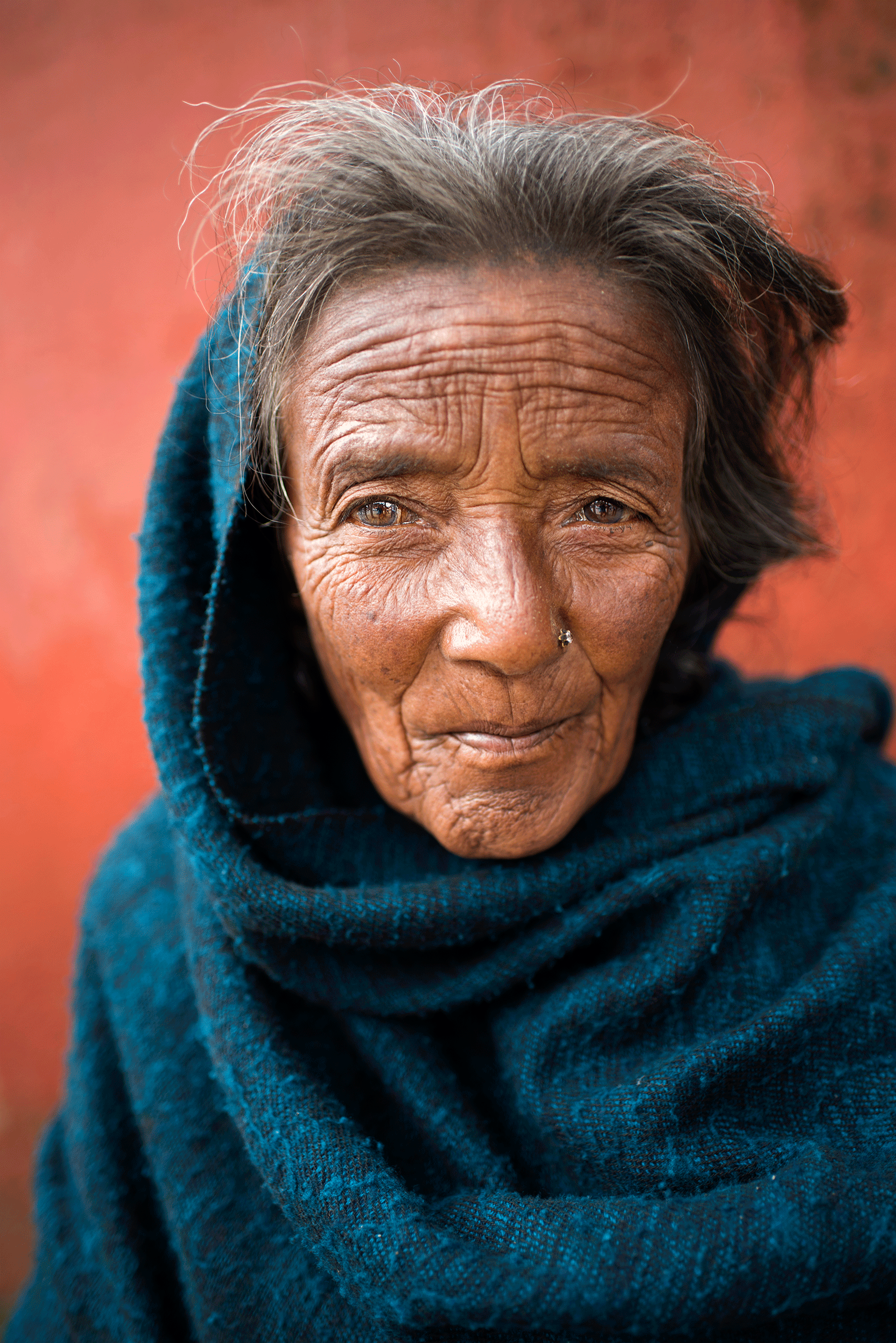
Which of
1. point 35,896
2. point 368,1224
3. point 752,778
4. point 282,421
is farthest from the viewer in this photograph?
point 35,896


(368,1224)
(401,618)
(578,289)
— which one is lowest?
(368,1224)

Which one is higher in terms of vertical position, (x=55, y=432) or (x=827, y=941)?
(x=55, y=432)

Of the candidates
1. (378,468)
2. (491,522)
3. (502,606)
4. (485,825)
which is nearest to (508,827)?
(485,825)

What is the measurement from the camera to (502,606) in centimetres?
117

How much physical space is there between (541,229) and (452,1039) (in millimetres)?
1295

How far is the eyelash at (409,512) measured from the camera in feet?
4.12

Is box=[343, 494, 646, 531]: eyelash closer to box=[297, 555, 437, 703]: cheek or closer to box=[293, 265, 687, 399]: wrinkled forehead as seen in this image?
box=[297, 555, 437, 703]: cheek

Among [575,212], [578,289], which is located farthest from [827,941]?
[575,212]

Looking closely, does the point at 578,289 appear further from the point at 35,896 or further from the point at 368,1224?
the point at 35,896

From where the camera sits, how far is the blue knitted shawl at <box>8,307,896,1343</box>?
1.07 meters

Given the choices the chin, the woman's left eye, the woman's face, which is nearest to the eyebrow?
the woman's face

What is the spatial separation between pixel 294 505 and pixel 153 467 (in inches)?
11.6

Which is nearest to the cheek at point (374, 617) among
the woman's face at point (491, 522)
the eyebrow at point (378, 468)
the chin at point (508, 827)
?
the woman's face at point (491, 522)

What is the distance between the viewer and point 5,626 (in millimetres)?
2418
